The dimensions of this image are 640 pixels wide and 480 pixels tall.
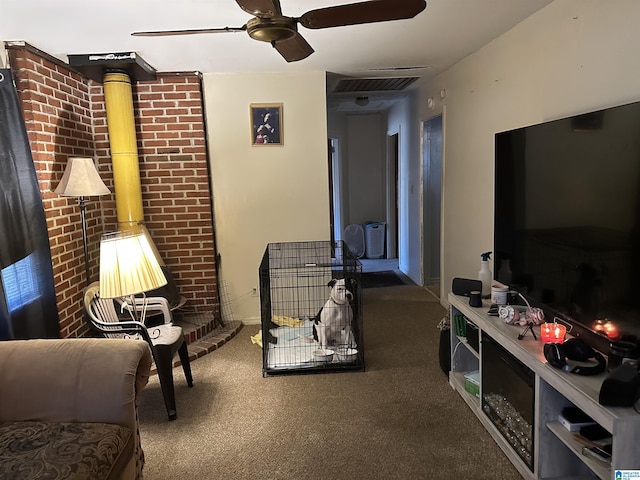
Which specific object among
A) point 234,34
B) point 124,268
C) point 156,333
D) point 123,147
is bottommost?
point 156,333

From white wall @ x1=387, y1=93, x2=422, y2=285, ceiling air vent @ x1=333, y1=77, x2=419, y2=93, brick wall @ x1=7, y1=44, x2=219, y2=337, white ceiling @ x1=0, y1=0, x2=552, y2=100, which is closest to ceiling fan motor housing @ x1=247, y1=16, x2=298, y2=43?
white ceiling @ x1=0, y1=0, x2=552, y2=100

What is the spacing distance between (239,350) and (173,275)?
0.99 metres

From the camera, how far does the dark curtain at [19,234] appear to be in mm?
2578

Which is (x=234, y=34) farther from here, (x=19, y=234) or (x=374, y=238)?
(x=374, y=238)

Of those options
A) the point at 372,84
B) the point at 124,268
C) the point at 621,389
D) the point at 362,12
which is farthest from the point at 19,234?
the point at 372,84

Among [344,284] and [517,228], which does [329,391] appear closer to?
[344,284]

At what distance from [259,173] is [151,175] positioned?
0.92 meters

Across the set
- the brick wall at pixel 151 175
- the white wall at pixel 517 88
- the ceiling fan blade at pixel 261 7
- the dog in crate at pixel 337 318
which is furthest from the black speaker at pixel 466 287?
the brick wall at pixel 151 175

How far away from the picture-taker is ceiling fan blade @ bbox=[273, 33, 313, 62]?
205 cm

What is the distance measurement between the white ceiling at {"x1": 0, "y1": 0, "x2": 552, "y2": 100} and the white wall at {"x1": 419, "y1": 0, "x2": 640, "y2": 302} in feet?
0.51

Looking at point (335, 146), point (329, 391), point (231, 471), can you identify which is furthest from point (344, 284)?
point (335, 146)

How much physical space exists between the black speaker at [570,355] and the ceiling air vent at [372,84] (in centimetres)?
321

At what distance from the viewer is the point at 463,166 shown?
144 inches

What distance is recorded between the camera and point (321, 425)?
8.13 feet
